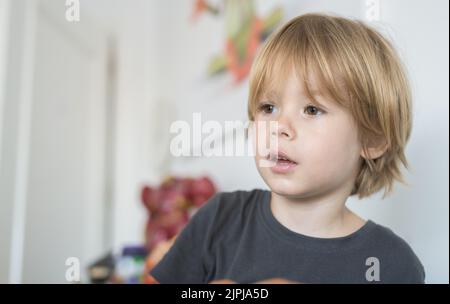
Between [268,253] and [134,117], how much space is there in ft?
5.60

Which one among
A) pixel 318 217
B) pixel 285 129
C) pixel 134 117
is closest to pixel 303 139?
pixel 285 129

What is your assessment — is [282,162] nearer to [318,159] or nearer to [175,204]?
[318,159]

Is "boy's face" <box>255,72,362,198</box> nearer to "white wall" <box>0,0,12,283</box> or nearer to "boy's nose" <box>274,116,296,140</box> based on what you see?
"boy's nose" <box>274,116,296,140</box>

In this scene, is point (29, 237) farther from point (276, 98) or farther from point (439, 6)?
point (439, 6)

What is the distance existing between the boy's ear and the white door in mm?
506

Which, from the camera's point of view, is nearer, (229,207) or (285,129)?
(285,129)

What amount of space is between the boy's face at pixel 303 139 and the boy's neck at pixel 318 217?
1.3 inches

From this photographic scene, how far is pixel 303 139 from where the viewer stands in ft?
1.64

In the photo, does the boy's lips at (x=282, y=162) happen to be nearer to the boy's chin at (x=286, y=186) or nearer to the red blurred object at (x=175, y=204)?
the boy's chin at (x=286, y=186)

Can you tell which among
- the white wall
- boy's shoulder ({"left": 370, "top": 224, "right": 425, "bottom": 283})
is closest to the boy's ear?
boy's shoulder ({"left": 370, "top": 224, "right": 425, "bottom": 283})

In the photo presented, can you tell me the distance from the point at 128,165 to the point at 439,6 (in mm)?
1791

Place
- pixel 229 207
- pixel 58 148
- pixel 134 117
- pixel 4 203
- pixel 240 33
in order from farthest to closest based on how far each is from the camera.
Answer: pixel 134 117, pixel 58 148, pixel 240 33, pixel 4 203, pixel 229 207

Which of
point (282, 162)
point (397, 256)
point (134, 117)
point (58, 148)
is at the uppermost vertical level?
point (134, 117)

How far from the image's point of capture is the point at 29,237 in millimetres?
1032
